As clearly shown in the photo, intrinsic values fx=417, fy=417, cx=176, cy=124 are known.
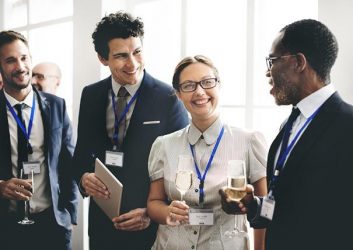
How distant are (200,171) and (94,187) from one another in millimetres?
664

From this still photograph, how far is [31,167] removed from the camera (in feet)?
8.79

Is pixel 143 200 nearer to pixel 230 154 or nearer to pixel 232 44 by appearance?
pixel 230 154

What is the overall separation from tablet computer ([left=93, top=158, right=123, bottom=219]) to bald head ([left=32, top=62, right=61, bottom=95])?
231 cm

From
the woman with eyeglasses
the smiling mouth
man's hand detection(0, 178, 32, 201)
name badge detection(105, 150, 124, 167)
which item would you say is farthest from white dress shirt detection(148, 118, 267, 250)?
man's hand detection(0, 178, 32, 201)

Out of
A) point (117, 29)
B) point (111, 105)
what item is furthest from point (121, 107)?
point (117, 29)

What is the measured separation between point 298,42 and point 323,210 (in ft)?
2.19

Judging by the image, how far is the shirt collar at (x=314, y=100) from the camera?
165 centimetres

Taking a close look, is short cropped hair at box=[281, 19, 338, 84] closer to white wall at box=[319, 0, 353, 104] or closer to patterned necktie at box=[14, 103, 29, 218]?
white wall at box=[319, 0, 353, 104]

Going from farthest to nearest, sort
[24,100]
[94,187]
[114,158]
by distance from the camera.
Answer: [24,100] → [114,158] → [94,187]

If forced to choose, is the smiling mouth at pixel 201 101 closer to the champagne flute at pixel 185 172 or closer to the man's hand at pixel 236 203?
the champagne flute at pixel 185 172

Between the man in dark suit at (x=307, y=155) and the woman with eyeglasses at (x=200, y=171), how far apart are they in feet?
0.54

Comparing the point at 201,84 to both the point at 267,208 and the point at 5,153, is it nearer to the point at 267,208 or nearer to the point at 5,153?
the point at 267,208

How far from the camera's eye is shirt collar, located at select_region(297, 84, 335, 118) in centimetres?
165

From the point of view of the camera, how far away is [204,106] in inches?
80.5
